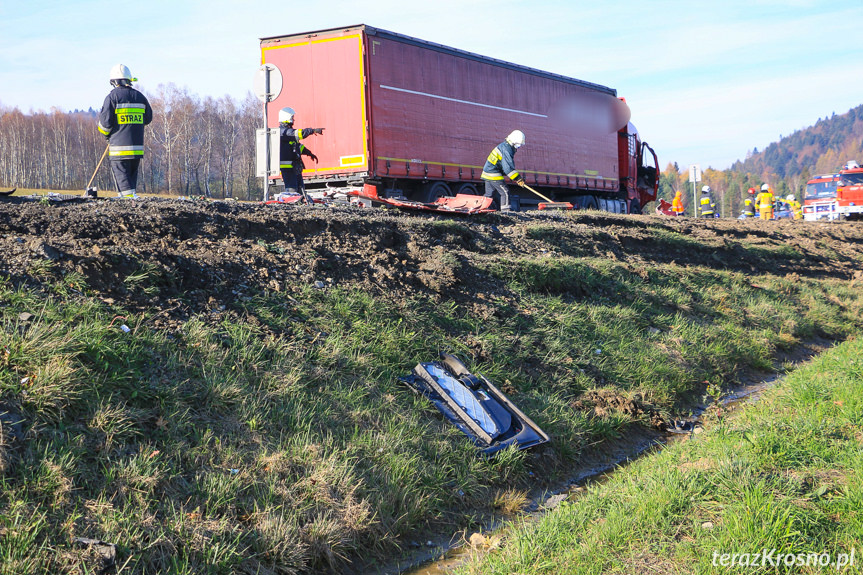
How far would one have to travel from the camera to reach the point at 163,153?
59625 millimetres

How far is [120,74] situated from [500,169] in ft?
23.2

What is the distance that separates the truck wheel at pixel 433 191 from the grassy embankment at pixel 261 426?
972 cm

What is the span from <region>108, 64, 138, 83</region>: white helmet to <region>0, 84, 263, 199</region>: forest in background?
160ft

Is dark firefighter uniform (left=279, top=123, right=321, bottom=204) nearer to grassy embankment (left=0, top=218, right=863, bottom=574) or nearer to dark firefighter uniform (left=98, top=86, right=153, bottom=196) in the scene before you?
dark firefighter uniform (left=98, top=86, right=153, bottom=196)

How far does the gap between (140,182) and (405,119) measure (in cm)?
5755

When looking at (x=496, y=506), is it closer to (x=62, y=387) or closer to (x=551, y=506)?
(x=551, y=506)

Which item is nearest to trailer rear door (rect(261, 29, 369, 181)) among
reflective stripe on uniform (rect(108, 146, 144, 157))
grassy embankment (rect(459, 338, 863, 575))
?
reflective stripe on uniform (rect(108, 146, 144, 157))

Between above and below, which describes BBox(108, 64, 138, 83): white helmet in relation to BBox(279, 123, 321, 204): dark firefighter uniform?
above

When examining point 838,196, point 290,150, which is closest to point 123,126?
point 290,150

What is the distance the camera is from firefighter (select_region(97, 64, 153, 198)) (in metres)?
9.63

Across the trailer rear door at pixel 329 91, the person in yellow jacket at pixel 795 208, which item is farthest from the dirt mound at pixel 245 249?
the person in yellow jacket at pixel 795 208

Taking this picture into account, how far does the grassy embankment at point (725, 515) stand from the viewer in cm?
308

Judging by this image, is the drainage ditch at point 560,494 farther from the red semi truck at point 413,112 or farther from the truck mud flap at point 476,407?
the red semi truck at point 413,112

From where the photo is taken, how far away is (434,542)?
13.2 feet
